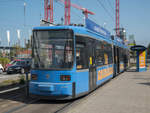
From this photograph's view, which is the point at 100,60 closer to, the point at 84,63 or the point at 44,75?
the point at 84,63

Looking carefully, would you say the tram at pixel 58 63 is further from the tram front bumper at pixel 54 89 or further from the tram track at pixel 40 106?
the tram track at pixel 40 106

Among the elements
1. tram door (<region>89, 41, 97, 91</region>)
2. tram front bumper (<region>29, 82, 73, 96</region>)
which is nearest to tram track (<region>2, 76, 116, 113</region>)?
tram front bumper (<region>29, 82, 73, 96</region>)

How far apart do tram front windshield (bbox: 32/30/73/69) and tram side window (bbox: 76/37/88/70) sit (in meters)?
0.37

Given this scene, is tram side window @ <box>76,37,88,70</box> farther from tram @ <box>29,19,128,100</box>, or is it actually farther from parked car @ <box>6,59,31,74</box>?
parked car @ <box>6,59,31,74</box>

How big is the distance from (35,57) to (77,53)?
5.29 ft

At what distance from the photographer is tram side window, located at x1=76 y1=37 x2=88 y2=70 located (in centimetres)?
834

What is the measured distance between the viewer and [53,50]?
807 centimetres

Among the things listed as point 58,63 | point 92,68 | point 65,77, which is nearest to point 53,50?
point 58,63

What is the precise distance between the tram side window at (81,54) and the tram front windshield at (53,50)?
1.21ft

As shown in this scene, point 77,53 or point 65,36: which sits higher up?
point 65,36

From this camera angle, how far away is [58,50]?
8.01 metres

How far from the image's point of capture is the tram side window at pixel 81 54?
834 centimetres

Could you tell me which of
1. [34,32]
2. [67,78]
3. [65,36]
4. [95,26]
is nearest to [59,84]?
[67,78]

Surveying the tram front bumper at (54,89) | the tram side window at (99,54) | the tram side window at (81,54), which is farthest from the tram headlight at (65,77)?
the tram side window at (99,54)
